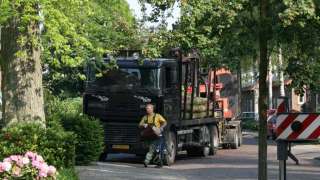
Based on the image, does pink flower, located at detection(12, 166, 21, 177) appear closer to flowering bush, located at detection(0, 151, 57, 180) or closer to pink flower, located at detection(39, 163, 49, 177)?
flowering bush, located at detection(0, 151, 57, 180)

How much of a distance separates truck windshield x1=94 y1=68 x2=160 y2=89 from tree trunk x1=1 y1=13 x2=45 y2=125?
8227mm

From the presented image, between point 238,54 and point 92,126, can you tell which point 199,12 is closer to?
point 238,54

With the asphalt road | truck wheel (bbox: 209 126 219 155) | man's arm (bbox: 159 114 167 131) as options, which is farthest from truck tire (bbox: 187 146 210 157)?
man's arm (bbox: 159 114 167 131)

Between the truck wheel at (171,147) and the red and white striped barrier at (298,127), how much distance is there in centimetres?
1095

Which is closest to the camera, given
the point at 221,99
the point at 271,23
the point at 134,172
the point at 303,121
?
the point at 271,23

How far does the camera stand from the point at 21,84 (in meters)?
14.3

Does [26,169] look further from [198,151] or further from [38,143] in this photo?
[198,151]

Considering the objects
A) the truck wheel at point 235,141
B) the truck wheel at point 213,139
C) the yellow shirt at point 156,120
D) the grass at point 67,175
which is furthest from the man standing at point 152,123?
the truck wheel at point 235,141

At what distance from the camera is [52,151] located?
13.8 metres

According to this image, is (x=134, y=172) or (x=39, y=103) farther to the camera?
(x=134, y=172)

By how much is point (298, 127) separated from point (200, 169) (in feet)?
31.4

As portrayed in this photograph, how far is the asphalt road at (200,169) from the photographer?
17664 mm

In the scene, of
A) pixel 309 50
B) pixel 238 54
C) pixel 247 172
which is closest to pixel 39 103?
pixel 238 54

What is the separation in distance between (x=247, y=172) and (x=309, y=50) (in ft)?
30.9
